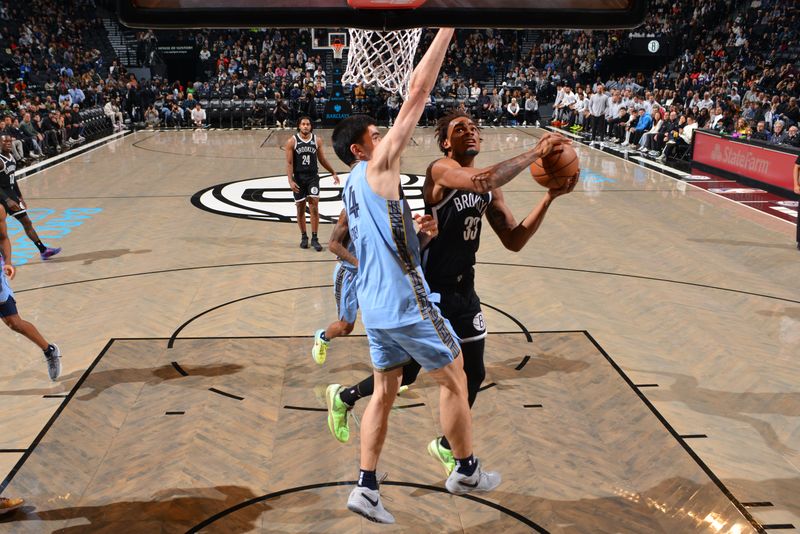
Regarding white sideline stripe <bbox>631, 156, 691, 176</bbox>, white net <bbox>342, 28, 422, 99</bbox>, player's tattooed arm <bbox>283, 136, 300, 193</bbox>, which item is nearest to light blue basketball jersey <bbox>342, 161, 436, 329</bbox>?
white net <bbox>342, 28, 422, 99</bbox>

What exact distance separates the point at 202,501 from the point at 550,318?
148 inches

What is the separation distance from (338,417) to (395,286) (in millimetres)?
1284

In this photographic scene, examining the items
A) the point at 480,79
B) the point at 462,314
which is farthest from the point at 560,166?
the point at 480,79

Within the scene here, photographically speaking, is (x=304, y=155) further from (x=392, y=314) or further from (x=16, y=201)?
(x=392, y=314)

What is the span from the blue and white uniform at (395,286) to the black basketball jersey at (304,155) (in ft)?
17.6

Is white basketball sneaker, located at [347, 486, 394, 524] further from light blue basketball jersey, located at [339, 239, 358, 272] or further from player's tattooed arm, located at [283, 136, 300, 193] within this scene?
player's tattooed arm, located at [283, 136, 300, 193]

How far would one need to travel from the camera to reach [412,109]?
10.4 feet

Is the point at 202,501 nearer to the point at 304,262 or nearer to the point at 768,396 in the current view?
the point at 768,396

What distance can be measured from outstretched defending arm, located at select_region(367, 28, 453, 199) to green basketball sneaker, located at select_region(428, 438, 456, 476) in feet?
4.89

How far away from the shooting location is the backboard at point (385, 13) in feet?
10.3

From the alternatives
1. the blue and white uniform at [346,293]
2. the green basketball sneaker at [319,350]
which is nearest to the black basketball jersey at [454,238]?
the blue and white uniform at [346,293]

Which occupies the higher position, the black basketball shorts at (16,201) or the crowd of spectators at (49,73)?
the crowd of spectators at (49,73)

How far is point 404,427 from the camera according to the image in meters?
4.69

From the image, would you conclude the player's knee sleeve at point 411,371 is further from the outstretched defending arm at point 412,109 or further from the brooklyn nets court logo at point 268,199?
the brooklyn nets court logo at point 268,199
